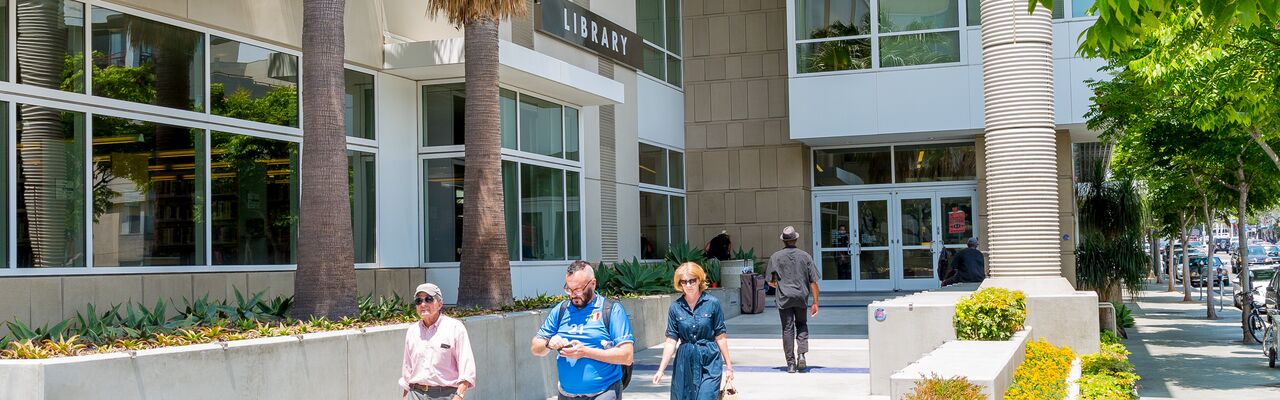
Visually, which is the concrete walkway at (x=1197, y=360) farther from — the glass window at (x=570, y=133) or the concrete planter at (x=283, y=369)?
the glass window at (x=570, y=133)

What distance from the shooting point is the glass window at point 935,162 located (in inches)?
1067

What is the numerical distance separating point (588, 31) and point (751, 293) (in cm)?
597

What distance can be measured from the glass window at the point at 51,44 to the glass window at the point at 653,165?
577 inches

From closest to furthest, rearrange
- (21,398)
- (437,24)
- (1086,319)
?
(21,398), (1086,319), (437,24)

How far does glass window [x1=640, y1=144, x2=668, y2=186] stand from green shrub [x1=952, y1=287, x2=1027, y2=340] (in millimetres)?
14309

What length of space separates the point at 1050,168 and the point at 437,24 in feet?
28.7

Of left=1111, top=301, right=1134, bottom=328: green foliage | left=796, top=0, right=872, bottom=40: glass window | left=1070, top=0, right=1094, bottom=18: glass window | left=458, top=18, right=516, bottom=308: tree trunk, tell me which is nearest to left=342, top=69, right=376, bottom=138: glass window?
left=458, top=18, right=516, bottom=308: tree trunk

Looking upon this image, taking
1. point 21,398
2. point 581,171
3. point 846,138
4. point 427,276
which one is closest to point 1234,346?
point 846,138

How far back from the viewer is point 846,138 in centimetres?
2634

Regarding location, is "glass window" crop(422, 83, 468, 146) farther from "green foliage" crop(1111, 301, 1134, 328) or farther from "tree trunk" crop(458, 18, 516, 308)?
"green foliage" crop(1111, 301, 1134, 328)

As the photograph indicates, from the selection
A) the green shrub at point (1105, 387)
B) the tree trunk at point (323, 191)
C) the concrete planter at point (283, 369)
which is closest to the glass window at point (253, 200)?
the tree trunk at point (323, 191)

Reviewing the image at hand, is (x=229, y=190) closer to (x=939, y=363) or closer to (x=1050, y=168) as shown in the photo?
(x=939, y=363)

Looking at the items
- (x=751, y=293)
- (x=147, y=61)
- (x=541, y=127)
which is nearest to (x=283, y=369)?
(x=147, y=61)

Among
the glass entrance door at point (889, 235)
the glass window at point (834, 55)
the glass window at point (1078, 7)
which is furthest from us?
the glass entrance door at point (889, 235)
